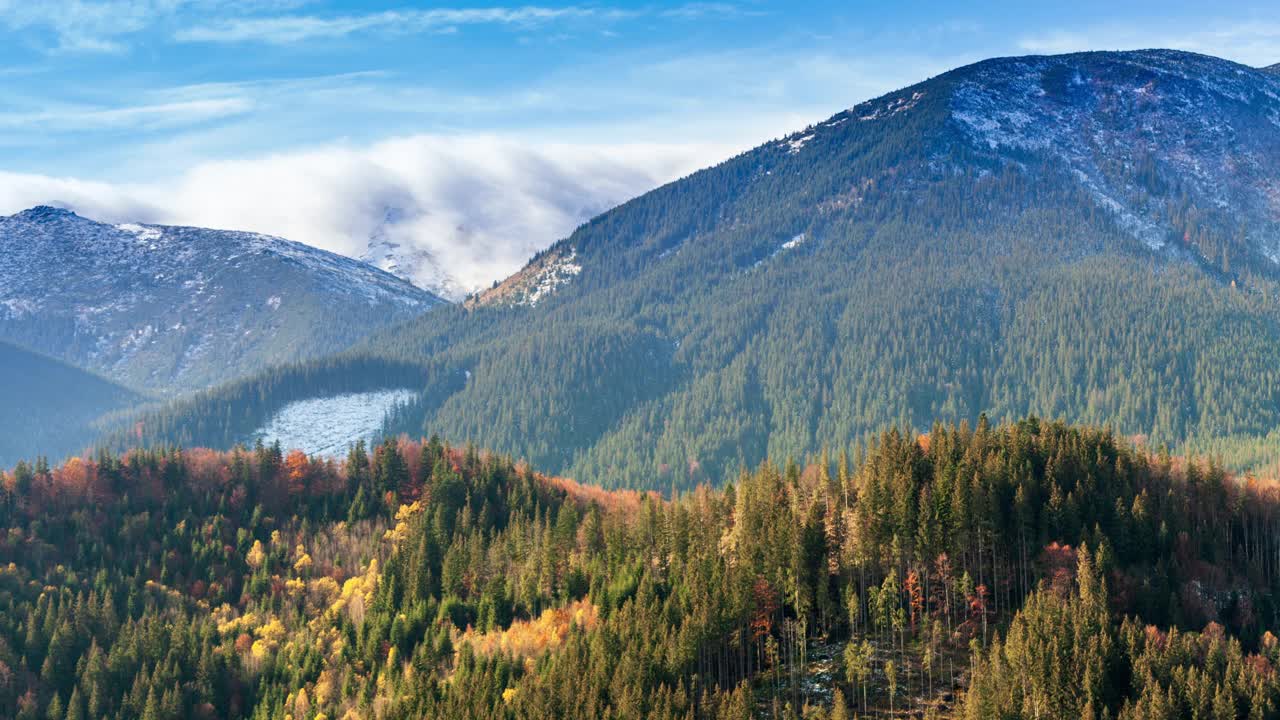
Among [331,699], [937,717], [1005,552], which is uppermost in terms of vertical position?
[1005,552]

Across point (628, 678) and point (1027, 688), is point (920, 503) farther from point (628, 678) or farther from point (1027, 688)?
point (628, 678)

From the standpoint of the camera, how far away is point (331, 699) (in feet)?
647

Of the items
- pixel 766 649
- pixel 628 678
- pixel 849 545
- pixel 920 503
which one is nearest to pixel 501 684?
pixel 628 678

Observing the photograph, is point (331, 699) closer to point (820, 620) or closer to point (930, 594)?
point (820, 620)

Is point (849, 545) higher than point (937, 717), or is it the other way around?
point (849, 545)

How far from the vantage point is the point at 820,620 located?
16375cm

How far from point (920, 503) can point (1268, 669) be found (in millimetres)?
45718

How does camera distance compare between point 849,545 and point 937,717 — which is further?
point 849,545

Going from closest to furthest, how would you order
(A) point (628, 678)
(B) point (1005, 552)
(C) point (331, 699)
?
(A) point (628, 678), (B) point (1005, 552), (C) point (331, 699)

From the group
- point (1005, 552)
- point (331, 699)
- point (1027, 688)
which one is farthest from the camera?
point (331, 699)

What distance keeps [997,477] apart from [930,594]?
2192cm

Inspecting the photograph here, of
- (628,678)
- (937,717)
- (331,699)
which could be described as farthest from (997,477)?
(331,699)

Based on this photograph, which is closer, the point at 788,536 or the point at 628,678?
the point at 628,678

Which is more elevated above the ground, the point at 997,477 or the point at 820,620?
the point at 997,477
